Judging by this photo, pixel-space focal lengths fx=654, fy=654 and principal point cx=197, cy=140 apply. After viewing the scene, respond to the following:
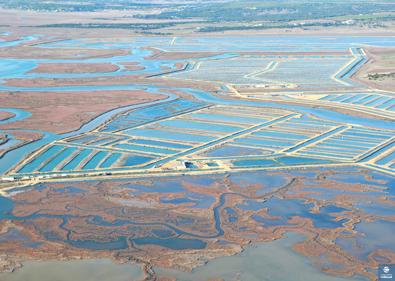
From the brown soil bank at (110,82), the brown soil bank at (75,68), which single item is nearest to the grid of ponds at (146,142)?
the brown soil bank at (110,82)

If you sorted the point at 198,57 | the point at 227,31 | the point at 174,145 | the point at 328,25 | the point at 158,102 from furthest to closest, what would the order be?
the point at 328,25, the point at 227,31, the point at 198,57, the point at 158,102, the point at 174,145

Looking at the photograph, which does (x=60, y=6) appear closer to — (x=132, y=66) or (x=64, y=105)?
(x=132, y=66)

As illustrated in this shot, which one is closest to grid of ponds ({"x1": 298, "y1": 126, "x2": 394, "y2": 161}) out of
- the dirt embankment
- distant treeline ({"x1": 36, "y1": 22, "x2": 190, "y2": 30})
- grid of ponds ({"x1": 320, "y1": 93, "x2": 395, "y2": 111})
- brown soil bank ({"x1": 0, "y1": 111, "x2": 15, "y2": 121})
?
grid of ponds ({"x1": 320, "y1": 93, "x2": 395, "y2": 111})

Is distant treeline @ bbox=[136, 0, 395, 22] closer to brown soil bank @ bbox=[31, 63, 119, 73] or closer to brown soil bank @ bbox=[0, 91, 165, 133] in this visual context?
brown soil bank @ bbox=[31, 63, 119, 73]

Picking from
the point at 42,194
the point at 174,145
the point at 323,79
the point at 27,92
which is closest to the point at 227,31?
the point at 323,79

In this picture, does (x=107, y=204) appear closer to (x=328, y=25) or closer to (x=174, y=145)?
(x=174, y=145)

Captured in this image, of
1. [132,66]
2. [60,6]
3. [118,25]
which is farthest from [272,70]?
[60,6]

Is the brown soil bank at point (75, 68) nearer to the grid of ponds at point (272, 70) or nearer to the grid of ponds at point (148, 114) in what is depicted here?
the grid of ponds at point (272, 70)
